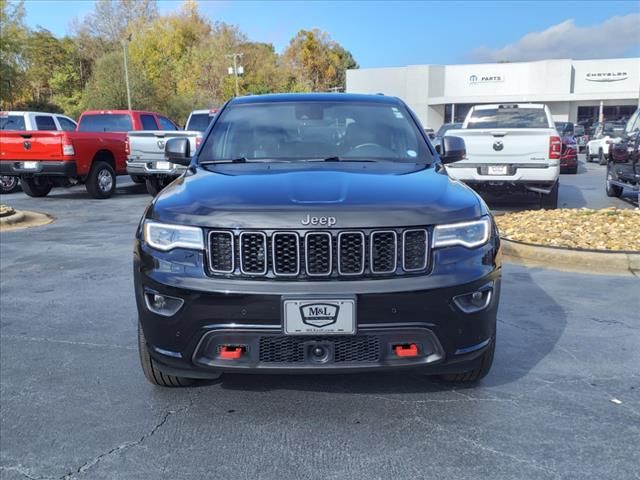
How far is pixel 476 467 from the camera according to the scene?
2797 mm

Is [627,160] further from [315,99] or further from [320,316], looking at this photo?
[320,316]

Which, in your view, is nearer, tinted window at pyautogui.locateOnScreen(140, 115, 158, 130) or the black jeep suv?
the black jeep suv

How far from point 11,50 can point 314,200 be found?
38845 millimetres

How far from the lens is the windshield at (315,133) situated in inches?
166

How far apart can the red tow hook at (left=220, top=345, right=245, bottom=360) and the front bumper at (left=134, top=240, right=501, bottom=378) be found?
0.8 inches

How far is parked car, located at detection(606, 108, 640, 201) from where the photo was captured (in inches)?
420

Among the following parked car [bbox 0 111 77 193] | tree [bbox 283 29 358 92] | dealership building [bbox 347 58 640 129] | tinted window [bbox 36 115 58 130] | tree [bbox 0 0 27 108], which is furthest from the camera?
tree [bbox 283 29 358 92]

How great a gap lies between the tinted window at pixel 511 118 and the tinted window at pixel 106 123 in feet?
28.7

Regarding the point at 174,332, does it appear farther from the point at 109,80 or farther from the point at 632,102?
the point at 632,102

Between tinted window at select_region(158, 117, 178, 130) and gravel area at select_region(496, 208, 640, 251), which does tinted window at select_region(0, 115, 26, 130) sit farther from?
gravel area at select_region(496, 208, 640, 251)

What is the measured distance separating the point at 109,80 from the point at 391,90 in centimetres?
2327

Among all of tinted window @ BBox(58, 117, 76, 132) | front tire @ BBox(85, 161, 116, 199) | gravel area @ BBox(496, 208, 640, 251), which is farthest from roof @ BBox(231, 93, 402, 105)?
tinted window @ BBox(58, 117, 76, 132)

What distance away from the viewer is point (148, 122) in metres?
16.3

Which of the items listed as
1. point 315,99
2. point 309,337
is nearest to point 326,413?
point 309,337
